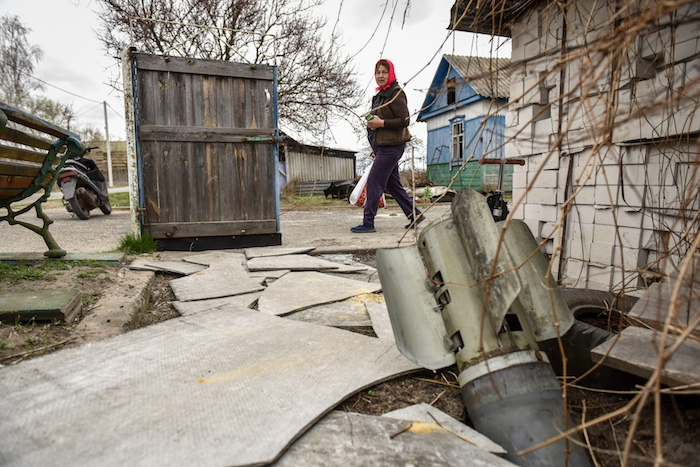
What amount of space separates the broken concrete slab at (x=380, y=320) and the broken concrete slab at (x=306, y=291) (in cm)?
25

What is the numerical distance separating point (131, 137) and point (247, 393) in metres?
3.36

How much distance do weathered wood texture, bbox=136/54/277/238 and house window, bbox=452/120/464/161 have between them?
12091mm

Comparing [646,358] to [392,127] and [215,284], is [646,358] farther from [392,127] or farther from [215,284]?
[392,127]

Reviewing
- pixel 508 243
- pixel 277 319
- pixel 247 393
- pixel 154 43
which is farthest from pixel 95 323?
pixel 154 43

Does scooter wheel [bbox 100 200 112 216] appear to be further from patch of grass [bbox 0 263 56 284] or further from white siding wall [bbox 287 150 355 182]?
white siding wall [bbox 287 150 355 182]

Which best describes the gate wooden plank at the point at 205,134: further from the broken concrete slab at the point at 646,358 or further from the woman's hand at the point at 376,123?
the broken concrete slab at the point at 646,358

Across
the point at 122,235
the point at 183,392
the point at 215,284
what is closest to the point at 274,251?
the point at 215,284

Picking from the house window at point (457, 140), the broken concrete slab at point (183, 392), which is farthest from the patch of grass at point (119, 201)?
the house window at point (457, 140)

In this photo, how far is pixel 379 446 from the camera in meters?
1.04

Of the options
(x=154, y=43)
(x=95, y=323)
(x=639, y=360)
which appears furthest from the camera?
(x=154, y=43)

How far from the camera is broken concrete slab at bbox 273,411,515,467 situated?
3.21 ft

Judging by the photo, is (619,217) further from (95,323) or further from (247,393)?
(95,323)

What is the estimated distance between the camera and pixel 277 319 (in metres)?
1.95

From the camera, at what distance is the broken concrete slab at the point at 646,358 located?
39.9 inches
